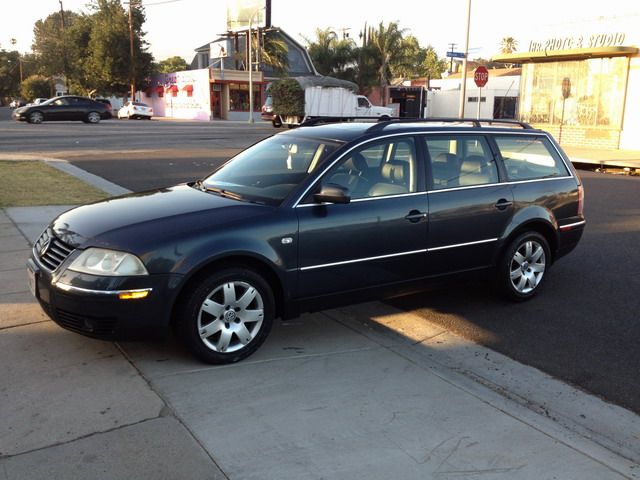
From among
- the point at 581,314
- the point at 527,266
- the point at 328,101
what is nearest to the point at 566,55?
the point at 328,101

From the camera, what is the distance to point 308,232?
178 inches

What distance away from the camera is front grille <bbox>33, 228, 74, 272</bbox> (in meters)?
4.25

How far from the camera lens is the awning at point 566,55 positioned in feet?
71.6

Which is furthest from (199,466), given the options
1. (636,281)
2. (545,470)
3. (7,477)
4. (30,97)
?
(30,97)

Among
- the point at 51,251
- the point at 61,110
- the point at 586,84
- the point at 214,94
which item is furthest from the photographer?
the point at 214,94

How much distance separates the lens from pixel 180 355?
14.5ft

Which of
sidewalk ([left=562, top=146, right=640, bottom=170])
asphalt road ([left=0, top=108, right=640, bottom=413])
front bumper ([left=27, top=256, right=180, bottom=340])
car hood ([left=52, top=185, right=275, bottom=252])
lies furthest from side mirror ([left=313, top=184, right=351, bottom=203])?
sidewalk ([left=562, top=146, right=640, bottom=170])

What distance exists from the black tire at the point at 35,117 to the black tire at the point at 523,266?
115ft

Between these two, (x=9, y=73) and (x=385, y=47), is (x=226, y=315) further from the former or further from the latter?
(x=9, y=73)

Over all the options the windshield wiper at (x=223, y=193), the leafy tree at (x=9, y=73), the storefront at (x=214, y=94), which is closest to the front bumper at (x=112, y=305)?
the windshield wiper at (x=223, y=193)

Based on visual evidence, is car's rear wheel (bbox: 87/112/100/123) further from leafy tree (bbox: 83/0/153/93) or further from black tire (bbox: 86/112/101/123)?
leafy tree (bbox: 83/0/153/93)

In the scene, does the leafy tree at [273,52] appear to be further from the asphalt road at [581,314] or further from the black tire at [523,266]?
the black tire at [523,266]

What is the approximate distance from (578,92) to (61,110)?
2711 centimetres

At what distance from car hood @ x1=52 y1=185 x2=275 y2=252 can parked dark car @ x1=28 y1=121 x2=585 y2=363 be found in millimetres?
13
